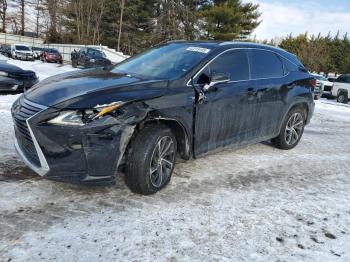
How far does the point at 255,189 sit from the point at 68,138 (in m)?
2.32

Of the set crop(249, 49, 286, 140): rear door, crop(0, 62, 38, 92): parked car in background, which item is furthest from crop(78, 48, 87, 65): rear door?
crop(249, 49, 286, 140): rear door

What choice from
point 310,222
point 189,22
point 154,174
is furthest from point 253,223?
point 189,22

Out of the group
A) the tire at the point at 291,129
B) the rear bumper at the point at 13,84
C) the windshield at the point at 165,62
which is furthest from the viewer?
the rear bumper at the point at 13,84

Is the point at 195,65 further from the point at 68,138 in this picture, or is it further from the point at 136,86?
the point at 68,138

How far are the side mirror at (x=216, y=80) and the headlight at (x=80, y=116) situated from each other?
1.35 meters

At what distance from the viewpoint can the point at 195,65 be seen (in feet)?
14.9

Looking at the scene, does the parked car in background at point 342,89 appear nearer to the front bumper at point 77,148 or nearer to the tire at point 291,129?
the tire at point 291,129

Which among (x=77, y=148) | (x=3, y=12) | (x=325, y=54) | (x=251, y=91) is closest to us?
(x=77, y=148)

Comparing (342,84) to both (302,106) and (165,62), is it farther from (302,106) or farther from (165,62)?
(165,62)

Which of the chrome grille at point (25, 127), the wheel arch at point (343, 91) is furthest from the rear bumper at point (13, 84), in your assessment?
the wheel arch at point (343, 91)

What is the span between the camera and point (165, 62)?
16.1 feet

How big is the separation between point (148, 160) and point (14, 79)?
22.1 ft

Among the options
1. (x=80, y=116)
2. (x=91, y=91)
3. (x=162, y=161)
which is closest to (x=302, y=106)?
(x=162, y=161)

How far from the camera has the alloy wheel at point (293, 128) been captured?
6411 millimetres
